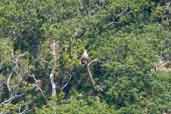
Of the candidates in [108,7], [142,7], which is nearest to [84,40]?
[108,7]

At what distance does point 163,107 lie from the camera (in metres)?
12.3

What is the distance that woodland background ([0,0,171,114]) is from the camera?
41.0 feet

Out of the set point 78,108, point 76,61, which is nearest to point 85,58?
point 76,61

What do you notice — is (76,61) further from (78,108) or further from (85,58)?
(78,108)

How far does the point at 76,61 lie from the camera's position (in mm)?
13133

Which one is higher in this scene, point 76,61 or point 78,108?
point 76,61

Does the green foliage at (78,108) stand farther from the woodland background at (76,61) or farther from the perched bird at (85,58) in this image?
the perched bird at (85,58)

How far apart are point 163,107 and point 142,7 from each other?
3854 mm

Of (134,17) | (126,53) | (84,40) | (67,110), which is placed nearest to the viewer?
(67,110)

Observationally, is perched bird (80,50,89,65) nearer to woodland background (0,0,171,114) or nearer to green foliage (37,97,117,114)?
woodland background (0,0,171,114)

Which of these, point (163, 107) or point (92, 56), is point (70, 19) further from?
point (163, 107)

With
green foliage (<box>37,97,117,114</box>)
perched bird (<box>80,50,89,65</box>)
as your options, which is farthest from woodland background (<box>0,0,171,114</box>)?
perched bird (<box>80,50,89,65</box>)

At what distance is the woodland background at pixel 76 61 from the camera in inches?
492

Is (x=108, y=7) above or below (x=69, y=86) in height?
above
